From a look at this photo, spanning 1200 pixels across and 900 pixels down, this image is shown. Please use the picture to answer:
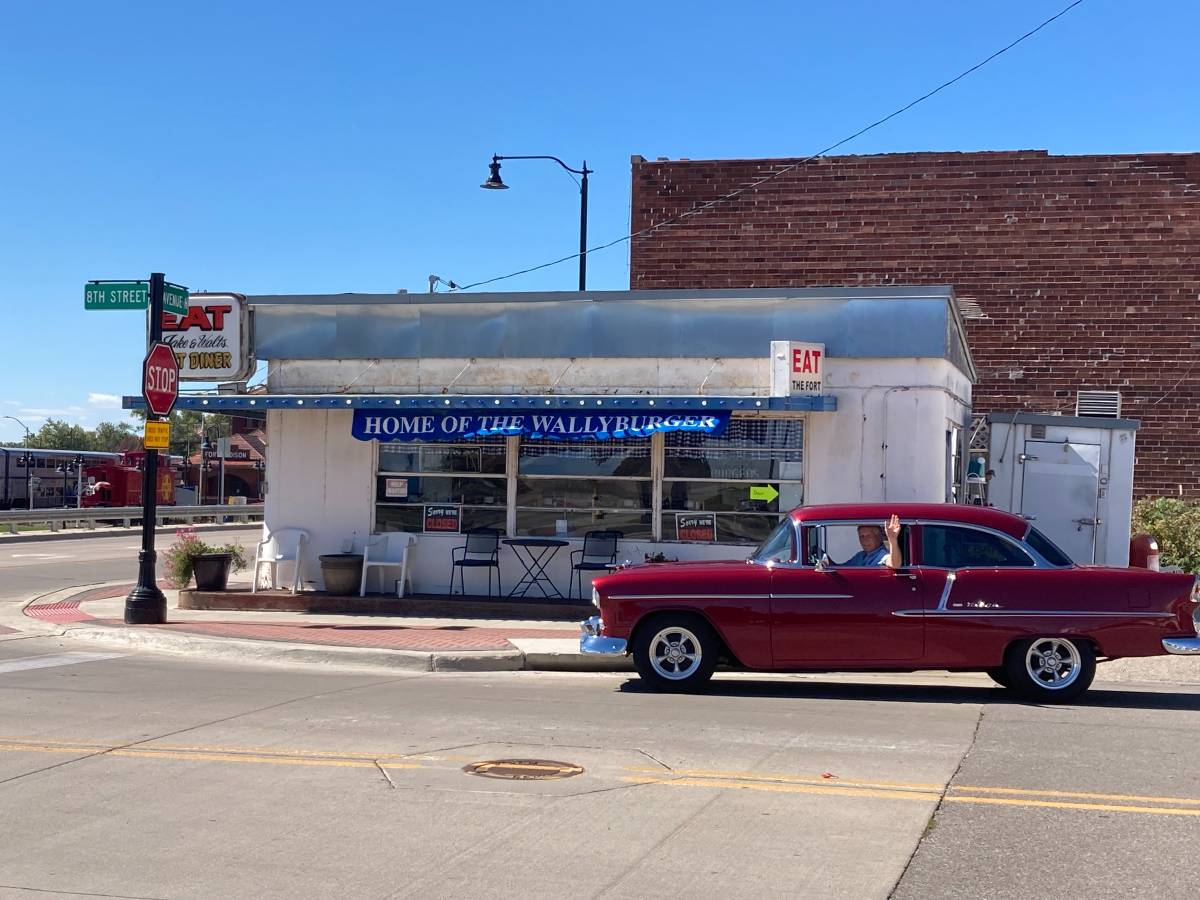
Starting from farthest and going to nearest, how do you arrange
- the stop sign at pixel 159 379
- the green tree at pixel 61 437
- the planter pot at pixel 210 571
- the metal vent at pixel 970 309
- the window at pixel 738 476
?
the green tree at pixel 61 437 < the metal vent at pixel 970 309 < the planter pot at pixel 210 571 < the window at pixel 738 476 < the stop sign at pixel 159 379

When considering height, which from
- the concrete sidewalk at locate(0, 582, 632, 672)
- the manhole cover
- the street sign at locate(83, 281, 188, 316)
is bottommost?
the concrete sidewalk at locate(0, 582, 632, 672)

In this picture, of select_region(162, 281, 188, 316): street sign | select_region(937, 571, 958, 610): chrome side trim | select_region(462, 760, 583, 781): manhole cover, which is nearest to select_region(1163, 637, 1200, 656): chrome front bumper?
select_region(937, 571, 958, 610): chrome side trim

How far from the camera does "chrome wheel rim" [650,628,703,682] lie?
11.3 meters

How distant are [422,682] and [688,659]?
260 cm

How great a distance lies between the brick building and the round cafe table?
11.8 meters

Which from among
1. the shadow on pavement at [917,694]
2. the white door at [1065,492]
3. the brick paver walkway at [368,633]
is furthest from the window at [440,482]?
the white door at [1065,492]

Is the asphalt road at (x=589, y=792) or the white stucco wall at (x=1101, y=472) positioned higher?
the white stucco wall at (x=1101, y=472)

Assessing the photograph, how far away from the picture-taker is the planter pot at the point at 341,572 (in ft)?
57.6

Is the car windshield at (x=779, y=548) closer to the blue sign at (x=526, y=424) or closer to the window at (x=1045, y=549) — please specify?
the window at (x=1045, y=549)

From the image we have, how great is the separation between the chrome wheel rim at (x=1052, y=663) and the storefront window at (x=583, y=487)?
23.1 feet

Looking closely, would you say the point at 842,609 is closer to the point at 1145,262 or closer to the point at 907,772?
the point at 907,772

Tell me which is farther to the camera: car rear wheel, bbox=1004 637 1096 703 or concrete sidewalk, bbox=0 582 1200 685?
concrete sidewalk, bbox=0 582 1200 685

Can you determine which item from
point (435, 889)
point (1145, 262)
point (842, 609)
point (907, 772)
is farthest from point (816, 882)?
point (1145, 262)

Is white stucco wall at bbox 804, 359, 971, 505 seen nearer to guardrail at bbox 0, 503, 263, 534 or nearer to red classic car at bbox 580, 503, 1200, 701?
red classic car at bbox 580, 503, 1200, 701
